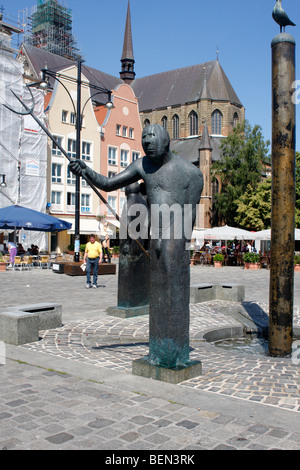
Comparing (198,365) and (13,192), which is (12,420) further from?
(13,192)

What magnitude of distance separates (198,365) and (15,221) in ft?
52.6

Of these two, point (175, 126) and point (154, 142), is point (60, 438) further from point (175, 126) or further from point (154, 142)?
→ point (175, 126)

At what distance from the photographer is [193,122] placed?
206 feet

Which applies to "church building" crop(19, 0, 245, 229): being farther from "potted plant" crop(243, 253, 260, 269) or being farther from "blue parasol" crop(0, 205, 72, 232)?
"blue parasol" crop(0, 205, 72, 232)

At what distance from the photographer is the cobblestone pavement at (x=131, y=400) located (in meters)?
3.23

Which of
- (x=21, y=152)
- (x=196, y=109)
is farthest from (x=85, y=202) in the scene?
(x=196, y=109)

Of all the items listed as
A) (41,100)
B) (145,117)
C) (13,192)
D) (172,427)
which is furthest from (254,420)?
(145,117)

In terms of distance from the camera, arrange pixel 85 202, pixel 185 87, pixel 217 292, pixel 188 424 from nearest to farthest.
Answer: pixel 188 424
pixel 217 292
pixel 85 202
pixel 185 87

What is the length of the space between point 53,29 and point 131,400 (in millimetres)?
74686

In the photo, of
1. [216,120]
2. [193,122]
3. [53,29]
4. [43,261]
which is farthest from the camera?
[53,29]

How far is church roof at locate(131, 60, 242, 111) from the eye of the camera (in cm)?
6203

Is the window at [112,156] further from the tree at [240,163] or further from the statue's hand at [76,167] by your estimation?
the statue's hand at [76,167]

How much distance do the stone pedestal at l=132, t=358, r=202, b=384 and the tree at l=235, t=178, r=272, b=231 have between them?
124 feet

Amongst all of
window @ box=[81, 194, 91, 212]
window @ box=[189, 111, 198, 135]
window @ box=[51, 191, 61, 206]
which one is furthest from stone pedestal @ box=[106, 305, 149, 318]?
window @ box=[189, 111, 198, 135]
